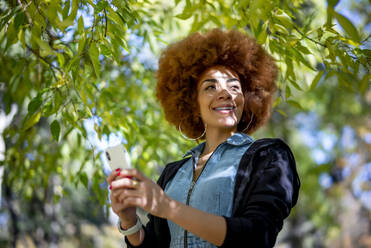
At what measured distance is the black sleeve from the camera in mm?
1283

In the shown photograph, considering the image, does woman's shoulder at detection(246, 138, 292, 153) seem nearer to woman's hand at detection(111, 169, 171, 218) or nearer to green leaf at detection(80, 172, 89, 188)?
woman's hand at detection(111, 169, 171, 218)

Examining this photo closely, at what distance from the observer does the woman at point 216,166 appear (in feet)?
4.12

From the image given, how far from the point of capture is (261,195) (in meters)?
1.42

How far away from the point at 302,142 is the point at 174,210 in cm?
1006

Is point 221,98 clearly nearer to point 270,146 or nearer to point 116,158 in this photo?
point 270,146

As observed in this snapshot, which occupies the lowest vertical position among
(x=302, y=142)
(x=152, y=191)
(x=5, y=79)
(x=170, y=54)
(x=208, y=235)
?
(x=208, y=235)

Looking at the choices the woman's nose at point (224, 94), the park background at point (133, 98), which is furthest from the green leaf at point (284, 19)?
the woman's nose at point (224, 94)

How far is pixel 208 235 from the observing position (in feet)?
4.09

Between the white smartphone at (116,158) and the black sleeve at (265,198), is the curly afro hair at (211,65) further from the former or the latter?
the white smartphone at (116,158)

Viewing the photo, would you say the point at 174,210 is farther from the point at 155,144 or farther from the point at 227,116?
the point at 155,144

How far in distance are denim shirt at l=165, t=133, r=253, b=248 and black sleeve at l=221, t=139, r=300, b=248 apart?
0.26ft

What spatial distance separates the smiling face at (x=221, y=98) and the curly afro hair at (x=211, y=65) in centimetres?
9

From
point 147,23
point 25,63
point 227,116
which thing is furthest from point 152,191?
point 147,23

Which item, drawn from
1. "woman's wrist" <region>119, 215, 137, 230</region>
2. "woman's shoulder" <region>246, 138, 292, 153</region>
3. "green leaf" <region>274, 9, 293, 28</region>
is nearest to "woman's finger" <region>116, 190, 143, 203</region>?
"woman's wrist" <region>119, 215, 137, 230</region>
